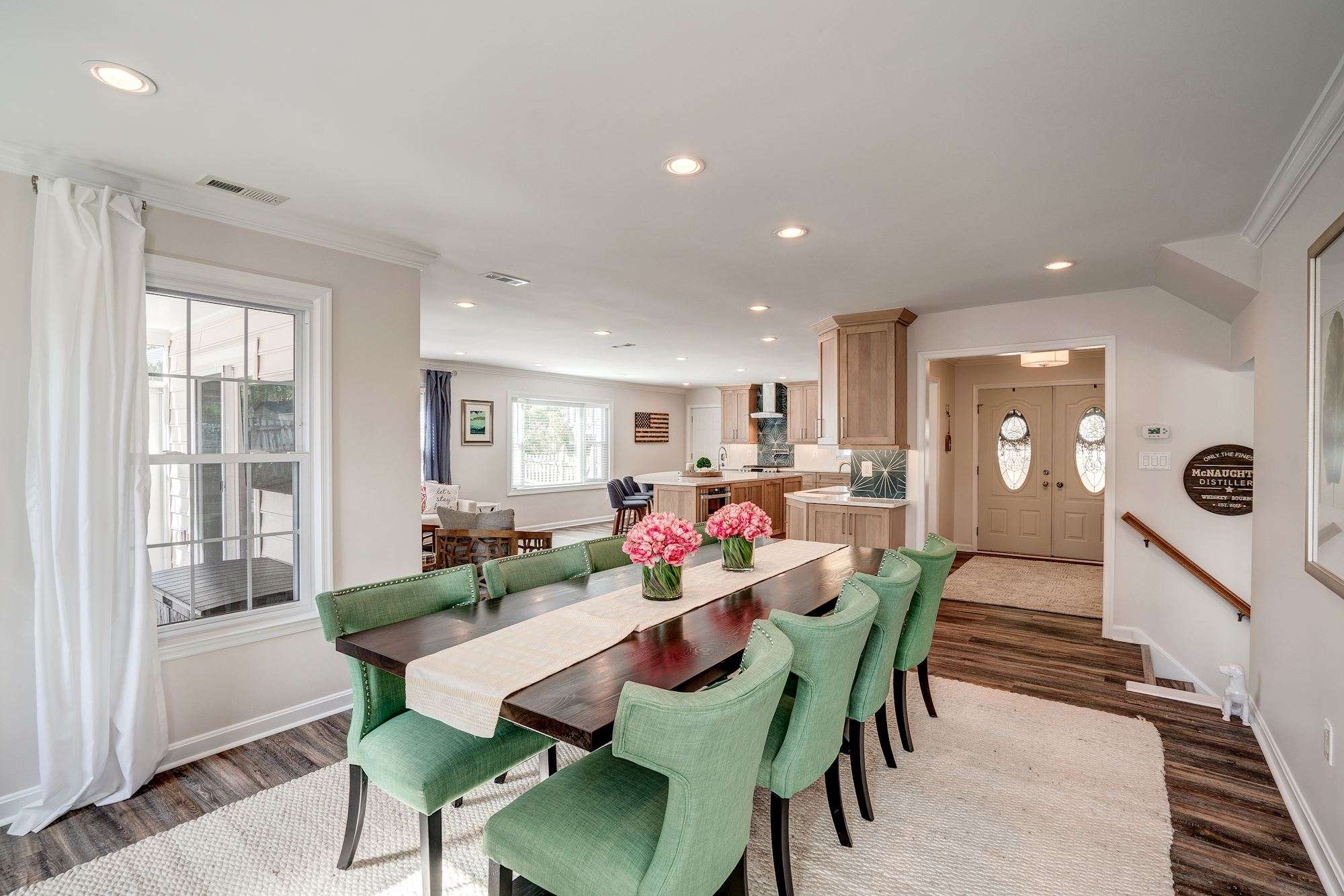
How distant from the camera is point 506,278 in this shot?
13.1 feet

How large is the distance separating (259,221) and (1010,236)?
3.53 metres

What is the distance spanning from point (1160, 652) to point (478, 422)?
24.7 feet

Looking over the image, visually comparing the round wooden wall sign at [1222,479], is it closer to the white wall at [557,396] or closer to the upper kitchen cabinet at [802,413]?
the upper kitchen cabinet at [802,413]

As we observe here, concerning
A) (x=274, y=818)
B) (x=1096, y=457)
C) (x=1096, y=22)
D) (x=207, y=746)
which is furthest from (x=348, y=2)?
(x=1096, y=457)

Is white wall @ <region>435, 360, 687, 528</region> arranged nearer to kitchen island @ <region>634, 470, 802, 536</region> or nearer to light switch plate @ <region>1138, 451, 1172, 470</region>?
kitchen island @ <region>634, 470, 802, 536</region>

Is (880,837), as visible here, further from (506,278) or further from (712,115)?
(506,278)

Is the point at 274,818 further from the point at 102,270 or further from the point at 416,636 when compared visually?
the point at 102,270

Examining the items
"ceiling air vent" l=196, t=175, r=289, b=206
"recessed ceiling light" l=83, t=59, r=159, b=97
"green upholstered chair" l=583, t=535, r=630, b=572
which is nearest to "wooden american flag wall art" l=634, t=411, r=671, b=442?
"green upholstered chair" l=583, t=535, r=630, b=572

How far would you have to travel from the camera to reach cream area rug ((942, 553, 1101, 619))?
17.4 ft

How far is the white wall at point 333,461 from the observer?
2273mm

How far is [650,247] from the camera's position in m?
3.35

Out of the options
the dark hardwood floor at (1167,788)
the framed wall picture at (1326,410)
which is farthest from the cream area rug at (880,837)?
the framed wall picture at (1326,410)

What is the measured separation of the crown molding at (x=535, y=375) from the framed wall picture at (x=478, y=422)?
0.43 m

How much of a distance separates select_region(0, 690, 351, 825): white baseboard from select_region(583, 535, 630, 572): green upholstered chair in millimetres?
1462
